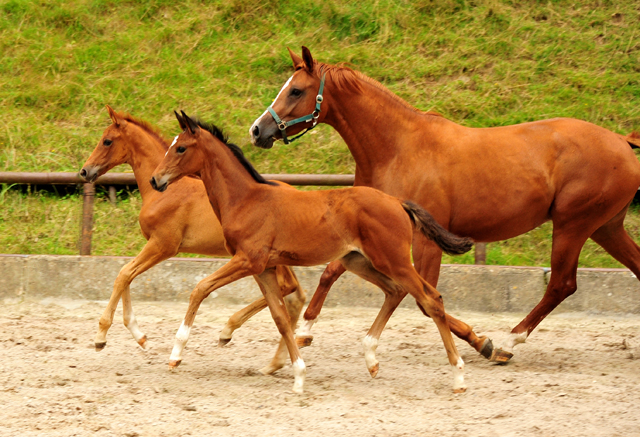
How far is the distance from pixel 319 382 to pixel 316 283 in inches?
87.7

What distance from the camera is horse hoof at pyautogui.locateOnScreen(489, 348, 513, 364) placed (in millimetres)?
4840

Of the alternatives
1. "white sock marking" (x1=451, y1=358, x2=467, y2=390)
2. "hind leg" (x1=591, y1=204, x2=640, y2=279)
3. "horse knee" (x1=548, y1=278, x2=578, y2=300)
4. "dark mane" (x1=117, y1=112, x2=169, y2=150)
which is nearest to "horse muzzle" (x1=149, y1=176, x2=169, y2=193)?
"dark mane" (x1=117, y1=112, x2=169, y2=150)

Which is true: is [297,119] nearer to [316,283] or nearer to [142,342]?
[142,342]

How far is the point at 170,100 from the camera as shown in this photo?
9375 millimetres

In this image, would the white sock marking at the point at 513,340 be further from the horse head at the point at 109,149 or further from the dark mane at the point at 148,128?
the horse head at the point at 109,149

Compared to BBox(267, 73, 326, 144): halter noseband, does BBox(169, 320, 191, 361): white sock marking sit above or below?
below

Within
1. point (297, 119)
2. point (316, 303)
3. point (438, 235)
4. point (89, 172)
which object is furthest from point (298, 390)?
point (89, 172)

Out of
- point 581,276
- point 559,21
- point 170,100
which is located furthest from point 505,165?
point 559,21

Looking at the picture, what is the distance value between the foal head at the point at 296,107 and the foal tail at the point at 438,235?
105cm

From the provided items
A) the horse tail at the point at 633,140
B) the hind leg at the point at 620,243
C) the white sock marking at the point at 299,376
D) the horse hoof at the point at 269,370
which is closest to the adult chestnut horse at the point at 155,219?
the horse hoof at the point at 269,370

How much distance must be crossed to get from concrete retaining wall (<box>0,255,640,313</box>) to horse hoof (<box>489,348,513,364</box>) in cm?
159

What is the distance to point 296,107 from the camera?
15.7ft

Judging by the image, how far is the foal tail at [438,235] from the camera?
13.7 feet

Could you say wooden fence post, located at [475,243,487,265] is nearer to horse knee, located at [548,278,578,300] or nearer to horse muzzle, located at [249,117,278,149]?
horse knee, located at [548,278,578,300]
